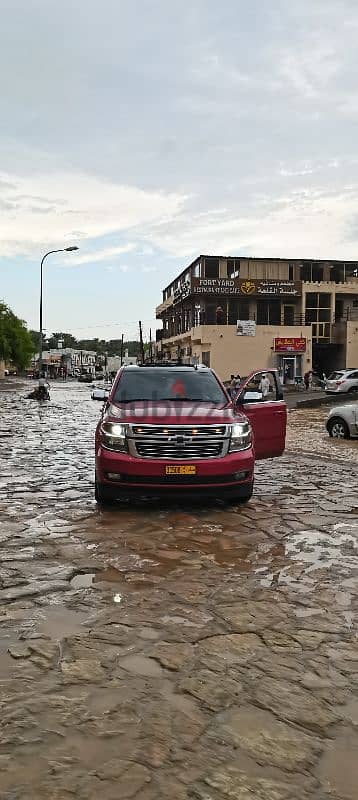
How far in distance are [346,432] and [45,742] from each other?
47.3 feet

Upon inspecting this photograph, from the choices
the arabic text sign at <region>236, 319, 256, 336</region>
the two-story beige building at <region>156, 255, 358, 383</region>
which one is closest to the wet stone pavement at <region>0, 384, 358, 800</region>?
the arabic text sign at <region>236, 319, 256, 336</region>

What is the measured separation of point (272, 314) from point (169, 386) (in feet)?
162

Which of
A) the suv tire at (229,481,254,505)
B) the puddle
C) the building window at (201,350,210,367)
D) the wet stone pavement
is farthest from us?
the building window at (201,350,210,367)

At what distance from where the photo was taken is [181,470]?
23.5 ft

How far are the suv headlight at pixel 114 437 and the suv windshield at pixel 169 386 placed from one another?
2.78 ft

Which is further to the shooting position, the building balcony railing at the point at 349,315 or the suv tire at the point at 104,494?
the building balcony railing at the point at 349,315

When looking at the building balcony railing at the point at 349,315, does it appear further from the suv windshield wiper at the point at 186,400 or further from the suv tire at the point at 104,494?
the suv tire at the point at 104,494

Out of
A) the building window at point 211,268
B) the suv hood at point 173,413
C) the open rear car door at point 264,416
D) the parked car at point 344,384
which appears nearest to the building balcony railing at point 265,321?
the building window at point 211,268

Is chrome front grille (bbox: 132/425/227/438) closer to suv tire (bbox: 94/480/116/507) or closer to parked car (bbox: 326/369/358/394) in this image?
suv tire (bbox: 94/480/116/507)

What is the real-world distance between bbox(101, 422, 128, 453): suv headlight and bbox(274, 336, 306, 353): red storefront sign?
47687 mm

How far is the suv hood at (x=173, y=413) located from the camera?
7.39 m

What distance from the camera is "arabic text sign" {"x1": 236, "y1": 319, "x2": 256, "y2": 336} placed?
53188 millimetres

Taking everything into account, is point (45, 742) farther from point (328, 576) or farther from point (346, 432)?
point (346, 432)

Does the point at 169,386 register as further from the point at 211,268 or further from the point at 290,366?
the point at 211,268
